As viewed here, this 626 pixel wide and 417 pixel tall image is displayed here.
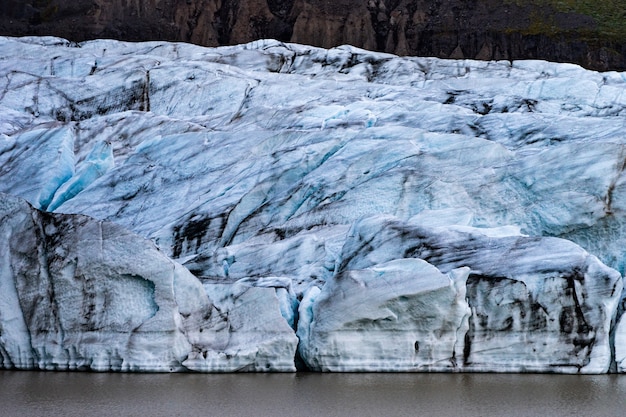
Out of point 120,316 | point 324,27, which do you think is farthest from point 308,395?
point 324,27

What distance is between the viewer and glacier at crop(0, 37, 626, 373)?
50.4 feet

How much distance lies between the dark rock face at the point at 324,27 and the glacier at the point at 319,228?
1487 centimetres

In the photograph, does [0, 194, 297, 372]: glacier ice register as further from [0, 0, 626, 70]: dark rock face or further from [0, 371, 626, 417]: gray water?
[0, 0, 626, 70]: dark rock face

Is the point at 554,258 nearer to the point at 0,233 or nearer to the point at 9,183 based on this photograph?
the point at 0,233

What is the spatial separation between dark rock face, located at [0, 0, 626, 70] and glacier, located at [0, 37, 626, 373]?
585 inches

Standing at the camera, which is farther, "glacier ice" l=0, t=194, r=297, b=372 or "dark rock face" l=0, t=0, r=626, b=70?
"dark rock face" l=0, t=0, r=626, b=70

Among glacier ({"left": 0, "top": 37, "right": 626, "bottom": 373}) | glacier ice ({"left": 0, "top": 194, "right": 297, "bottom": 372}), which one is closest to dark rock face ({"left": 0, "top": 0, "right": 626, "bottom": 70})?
glacier ({"left": 0, "top": 37, "right": 626, "bottom": 373})

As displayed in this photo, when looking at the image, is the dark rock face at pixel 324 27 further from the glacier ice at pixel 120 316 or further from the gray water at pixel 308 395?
the gray water at pixel 308 395

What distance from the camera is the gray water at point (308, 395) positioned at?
12.7 meters

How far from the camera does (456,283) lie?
15.2 metres

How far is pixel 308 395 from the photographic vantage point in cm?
1371

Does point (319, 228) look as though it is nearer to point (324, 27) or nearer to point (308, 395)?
point (308, 395)

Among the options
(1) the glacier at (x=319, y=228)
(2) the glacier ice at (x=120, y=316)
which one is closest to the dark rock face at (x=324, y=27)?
(1) the glacier at (x=319, y=228)

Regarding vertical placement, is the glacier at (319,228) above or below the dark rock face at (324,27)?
below
